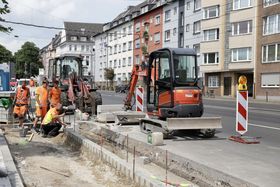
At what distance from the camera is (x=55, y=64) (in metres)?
21.6

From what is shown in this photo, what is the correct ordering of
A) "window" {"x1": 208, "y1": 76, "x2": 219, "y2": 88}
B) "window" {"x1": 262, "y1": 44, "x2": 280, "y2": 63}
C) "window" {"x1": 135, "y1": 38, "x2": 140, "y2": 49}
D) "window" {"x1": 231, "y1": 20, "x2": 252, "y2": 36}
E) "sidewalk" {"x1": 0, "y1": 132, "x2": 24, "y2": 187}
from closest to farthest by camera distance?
"sidewalk" {"x1": 0, "y1": 132, "x2": 24, "y2": 187}, "window" {"x1": 262, "y1": 44, "x2": 280, "y2": 63}, "window" {"x1": 231, "y1": 20, "x2": 252, "y2": 36}, "window" {"x1": 208, "y1": 76, "x2": 219, "y2": 88}, "window" {"x1": 135, "y1": 38, "x2": 140, "y2": 49}

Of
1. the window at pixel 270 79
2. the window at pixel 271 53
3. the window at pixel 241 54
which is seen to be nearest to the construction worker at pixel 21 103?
the window at pixel 270 79

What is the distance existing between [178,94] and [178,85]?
0.29m

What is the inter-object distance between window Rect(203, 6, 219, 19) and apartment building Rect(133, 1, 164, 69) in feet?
47.8

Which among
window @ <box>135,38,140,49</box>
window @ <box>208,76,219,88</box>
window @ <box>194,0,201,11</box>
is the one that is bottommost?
window @ <box>208,76,219,88</box>

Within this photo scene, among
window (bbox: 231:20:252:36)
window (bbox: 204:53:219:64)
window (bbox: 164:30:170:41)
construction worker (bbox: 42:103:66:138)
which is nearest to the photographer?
construction worker (bbox: 42:103:66:138)

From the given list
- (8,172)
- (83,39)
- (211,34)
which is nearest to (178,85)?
(8,172)

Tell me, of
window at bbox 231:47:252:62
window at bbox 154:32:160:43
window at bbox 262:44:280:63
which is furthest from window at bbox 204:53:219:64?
window at bbox 154:32:160:43

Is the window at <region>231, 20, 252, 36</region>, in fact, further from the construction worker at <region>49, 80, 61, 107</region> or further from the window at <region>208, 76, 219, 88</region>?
the construction worker at <region>49, 80, 61, 107</region>

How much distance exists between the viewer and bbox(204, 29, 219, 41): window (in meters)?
51.5

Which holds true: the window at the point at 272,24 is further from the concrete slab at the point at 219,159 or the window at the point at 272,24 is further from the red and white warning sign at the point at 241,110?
the red and white warning sign at the point at 241,110

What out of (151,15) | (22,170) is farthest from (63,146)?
(151,15)

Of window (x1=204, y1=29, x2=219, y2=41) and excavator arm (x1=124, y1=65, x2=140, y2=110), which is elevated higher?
window (x1=204, y1=29, x2=219, y2=41)

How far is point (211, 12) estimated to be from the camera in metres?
52.4
